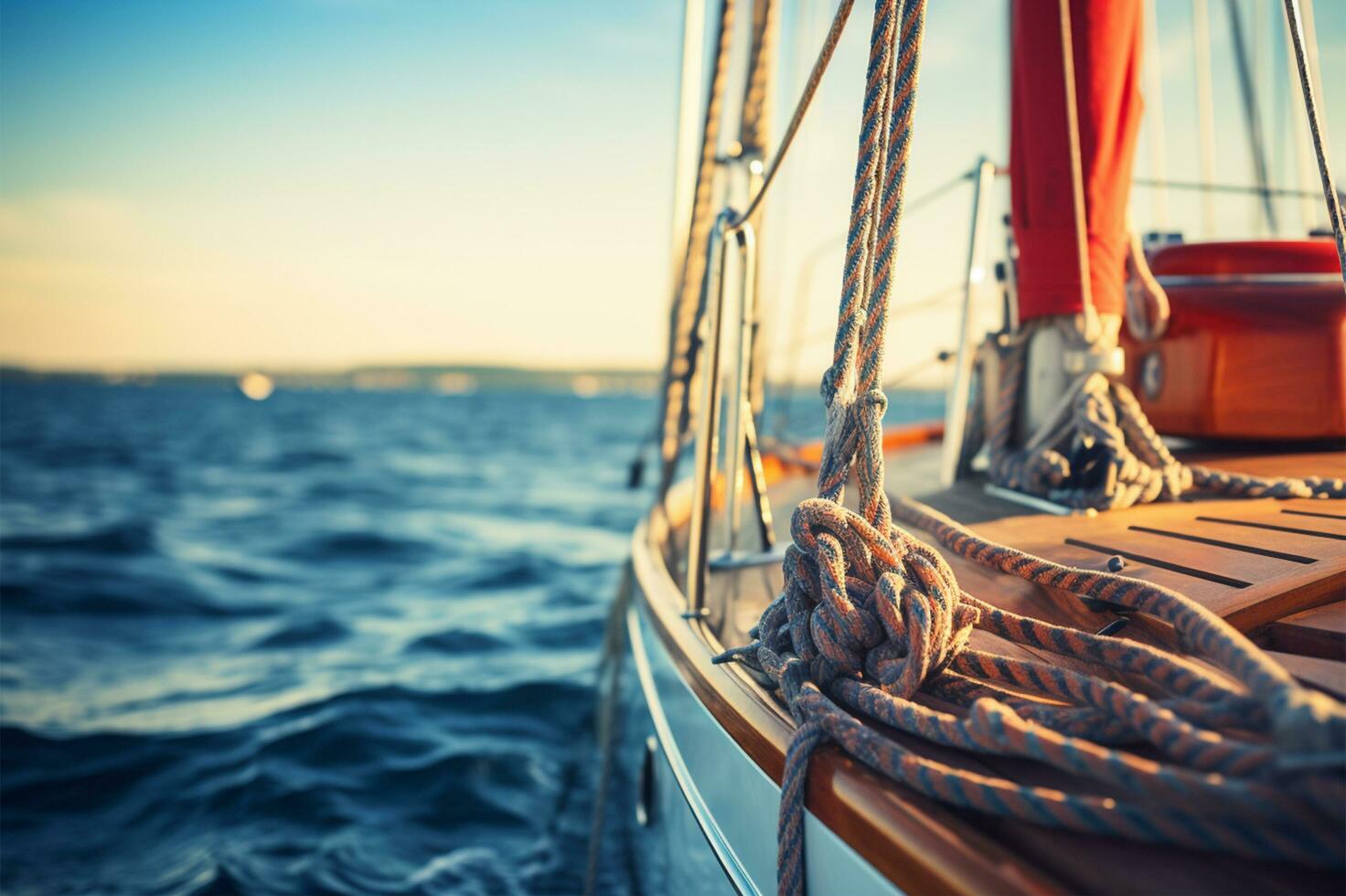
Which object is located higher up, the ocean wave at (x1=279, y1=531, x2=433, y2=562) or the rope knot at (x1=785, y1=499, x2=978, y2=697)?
the rope knot at (x1=785, y1=499, x2=978, y2=697)

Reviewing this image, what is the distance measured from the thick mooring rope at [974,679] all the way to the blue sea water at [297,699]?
2004mm

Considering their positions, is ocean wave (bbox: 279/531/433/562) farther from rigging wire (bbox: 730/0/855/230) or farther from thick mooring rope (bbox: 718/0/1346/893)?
thick mooring rope (bbox: 718/0/1346/893)

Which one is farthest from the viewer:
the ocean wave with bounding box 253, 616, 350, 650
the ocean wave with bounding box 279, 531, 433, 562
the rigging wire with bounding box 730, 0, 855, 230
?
the ocean wave with bounding box 279, 531, 433, 562

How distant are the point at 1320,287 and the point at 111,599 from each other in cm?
653

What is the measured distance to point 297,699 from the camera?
14.0 ft

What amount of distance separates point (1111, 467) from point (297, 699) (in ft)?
12.1

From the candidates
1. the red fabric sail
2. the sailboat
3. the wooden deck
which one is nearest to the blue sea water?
the sailboat

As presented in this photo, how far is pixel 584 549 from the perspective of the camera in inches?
325

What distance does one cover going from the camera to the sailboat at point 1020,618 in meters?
0.81

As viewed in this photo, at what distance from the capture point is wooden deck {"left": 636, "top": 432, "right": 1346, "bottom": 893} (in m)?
0.80

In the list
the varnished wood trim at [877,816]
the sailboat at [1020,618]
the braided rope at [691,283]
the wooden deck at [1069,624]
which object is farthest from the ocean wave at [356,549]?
the varnished wood trim at [877,816]

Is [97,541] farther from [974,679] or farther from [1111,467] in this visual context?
[974,679]

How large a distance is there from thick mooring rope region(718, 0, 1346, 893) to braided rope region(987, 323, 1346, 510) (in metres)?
0.69

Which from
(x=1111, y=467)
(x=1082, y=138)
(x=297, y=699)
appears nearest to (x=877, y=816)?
(x=1111, y=467)
